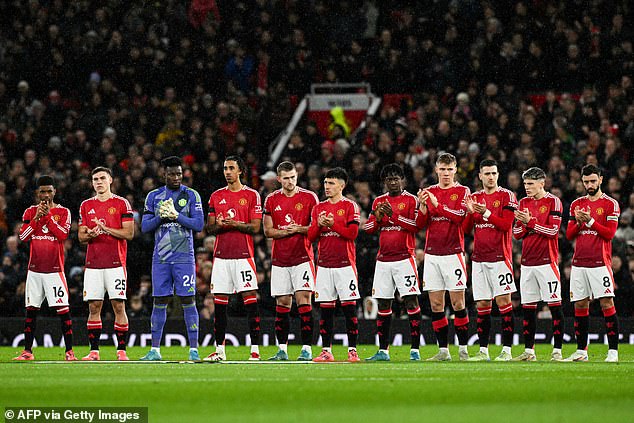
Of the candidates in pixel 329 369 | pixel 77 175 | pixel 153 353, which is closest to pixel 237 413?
pixel 329 369

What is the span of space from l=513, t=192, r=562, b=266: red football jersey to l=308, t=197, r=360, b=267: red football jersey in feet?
7.73

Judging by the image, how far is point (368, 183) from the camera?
23688mm

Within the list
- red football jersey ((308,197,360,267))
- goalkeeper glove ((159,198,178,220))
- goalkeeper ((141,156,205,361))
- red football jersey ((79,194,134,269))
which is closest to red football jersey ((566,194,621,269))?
red football jersey ((308,197,360,267))

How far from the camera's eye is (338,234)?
1603 centimetres

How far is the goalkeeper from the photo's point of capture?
1566 centimetres

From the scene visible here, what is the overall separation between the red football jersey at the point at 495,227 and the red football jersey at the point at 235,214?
9.89 ft

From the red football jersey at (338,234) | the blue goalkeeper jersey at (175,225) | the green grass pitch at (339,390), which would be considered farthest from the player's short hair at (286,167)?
the green grass pitch at (339,390)

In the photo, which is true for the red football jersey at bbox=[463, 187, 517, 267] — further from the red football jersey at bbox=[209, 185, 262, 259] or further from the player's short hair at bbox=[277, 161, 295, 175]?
the red football jersey at bbox=[209, 185, 262, 259]

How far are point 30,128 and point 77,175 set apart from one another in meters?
2.67

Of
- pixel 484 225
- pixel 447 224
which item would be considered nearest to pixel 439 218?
pixel 447 224

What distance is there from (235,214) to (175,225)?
0.88 metres

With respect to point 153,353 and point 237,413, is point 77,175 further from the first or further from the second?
point 237,413

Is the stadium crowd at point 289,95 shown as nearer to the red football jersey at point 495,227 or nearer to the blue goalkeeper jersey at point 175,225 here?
the red football jersey at point 495,227

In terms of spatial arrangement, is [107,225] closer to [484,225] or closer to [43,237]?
[43,237]
